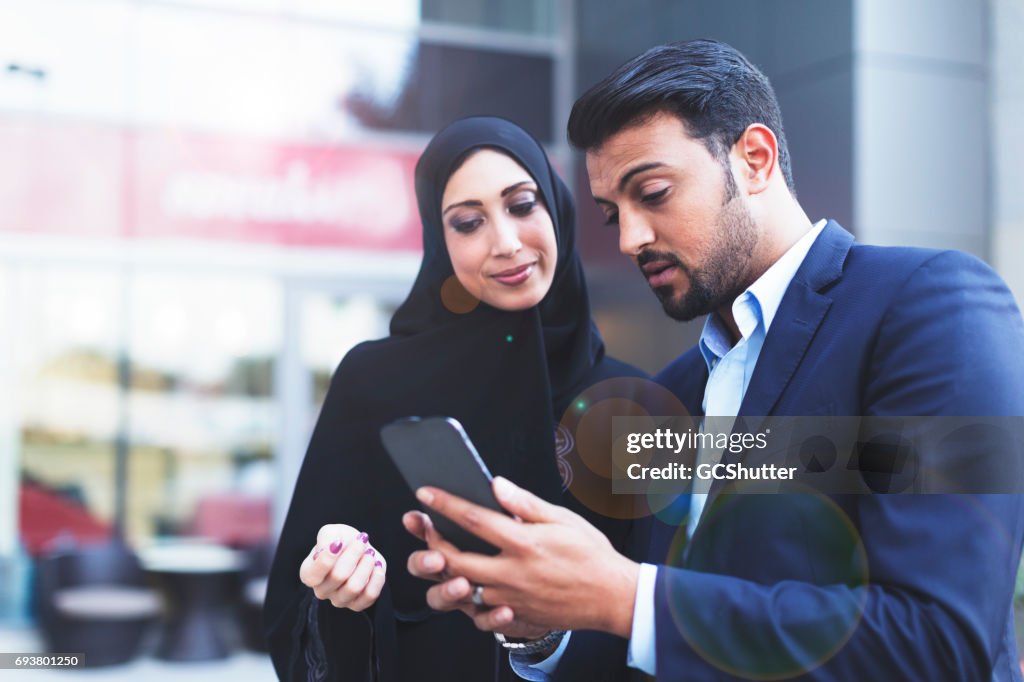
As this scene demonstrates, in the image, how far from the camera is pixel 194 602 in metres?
6.75

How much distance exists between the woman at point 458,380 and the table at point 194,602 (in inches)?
202

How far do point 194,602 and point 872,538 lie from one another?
638cm

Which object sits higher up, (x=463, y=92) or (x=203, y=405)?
(x=463, y=92)

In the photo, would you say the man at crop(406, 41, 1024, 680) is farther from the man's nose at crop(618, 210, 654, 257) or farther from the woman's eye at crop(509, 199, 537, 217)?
the woman's eye at crop(509, 199, 537, 217)

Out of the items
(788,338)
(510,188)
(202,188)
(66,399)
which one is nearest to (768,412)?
(788,338)

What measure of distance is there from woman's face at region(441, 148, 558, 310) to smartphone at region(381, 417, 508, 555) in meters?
0.91

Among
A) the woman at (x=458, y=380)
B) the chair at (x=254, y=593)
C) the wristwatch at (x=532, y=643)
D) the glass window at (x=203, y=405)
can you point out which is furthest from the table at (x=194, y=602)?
the wristwatch at (x=532, y=643)

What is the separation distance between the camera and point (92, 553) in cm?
679

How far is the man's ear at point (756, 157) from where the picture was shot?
1.58m

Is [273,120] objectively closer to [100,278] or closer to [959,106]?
[100,278]

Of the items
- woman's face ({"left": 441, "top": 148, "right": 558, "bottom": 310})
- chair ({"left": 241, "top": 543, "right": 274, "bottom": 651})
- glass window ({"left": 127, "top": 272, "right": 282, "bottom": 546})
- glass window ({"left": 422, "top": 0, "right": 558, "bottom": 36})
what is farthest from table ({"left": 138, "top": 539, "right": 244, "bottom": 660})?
woman's face ({"left": 441, "top": 148, "right": 558, "bottom": 310})

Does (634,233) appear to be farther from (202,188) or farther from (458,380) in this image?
(202,188)

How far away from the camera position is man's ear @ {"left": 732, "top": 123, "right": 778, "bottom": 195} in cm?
158

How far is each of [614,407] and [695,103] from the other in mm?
767
